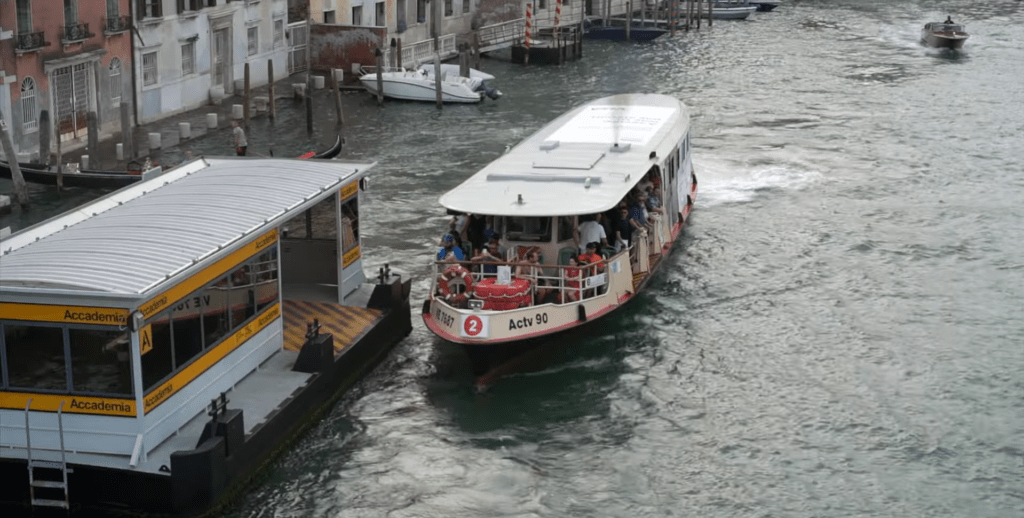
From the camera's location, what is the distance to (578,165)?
27172 millimetres

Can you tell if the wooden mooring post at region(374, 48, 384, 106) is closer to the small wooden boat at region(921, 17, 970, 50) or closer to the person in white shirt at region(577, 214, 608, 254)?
the person in white shirt at region(577, 214, 608, 254)

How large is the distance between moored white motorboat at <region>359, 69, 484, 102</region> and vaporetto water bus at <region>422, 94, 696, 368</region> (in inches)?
838

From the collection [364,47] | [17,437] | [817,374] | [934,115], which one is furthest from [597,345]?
[364,47]

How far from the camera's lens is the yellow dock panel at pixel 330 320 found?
22688 mm

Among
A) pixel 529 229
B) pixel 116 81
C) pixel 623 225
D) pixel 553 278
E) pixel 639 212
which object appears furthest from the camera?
pixel 116 81

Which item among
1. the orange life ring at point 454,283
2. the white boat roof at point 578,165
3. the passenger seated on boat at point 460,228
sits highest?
the white boat roof at point 578,165

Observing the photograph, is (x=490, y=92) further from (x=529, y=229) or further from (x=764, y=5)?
(x=764, y=5)

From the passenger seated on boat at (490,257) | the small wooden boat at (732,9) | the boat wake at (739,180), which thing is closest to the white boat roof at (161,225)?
the passenger seated on boat at (490,257)

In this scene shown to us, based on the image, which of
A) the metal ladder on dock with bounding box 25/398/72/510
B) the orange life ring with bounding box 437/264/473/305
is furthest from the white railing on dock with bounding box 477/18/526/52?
the metal ladder on dock with bounding box 25/398/72/510

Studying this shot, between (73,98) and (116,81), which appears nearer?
(73,98)

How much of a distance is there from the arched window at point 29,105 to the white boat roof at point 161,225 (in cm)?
1658

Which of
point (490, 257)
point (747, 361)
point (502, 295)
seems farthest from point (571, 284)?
point (747, 361)

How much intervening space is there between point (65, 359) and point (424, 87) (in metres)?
35.2

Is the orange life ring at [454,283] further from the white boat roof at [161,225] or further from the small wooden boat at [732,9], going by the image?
the small wooden boat at [732,9]
